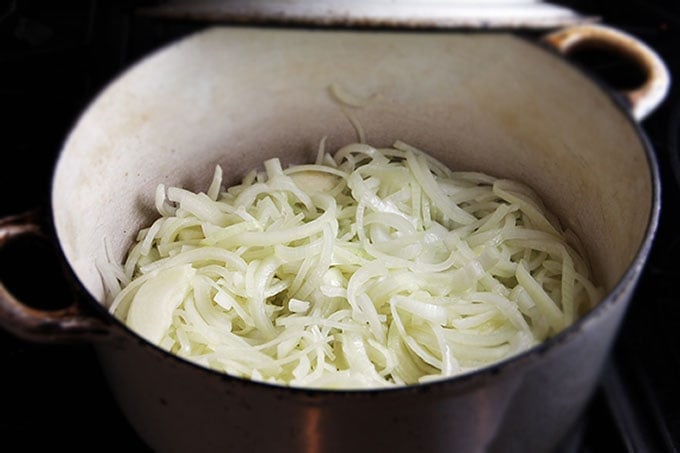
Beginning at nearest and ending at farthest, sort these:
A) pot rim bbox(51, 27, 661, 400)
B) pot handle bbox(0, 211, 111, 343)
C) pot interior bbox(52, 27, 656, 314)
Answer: pot rim bbox(51, 27, 661, 400)
pot handle bbox(0, 211, 111, 343)
pot interior bbox(52, 27, 656, 314)

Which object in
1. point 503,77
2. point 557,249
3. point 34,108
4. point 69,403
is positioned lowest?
point 69,403

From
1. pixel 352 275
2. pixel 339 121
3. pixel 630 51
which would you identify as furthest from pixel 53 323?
pixel 630 51

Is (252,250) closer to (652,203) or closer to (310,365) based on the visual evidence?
(310,365)

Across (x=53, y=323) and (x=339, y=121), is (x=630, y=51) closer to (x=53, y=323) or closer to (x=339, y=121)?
(x=339, y=121)

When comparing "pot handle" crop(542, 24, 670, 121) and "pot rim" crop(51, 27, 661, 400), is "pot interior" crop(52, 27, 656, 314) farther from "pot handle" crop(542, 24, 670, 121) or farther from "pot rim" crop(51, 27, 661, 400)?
"pot rim" crop(51, 27, 661, 400)

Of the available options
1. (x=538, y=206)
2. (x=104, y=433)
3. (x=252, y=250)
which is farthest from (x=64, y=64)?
(x=538, y=206)

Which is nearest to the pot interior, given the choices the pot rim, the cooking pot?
the cooking pot

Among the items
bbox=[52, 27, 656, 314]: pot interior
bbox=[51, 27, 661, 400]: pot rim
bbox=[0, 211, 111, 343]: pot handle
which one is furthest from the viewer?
bbox=[52, 27, 656, 314]: pot interior

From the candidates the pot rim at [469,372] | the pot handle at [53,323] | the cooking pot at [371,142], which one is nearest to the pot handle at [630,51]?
the cooking pot at [371,142]
